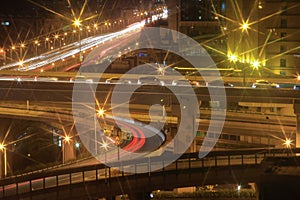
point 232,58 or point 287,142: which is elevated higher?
point 232,58

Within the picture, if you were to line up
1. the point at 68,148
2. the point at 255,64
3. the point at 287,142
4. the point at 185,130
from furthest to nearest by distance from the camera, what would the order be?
the point at 255,64 → the point at 68,148 → the point at 185,130 → the point at 287,142

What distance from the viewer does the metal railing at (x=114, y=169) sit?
9125mm

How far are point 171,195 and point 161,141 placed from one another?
5128 mm

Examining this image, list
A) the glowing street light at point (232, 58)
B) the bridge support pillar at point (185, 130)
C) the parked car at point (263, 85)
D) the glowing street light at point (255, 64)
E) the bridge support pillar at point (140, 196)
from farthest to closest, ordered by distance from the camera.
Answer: the glowing street light at point (232, 58) → the glowing street light at point (255, 64) → the bridge support pillar at point (185, 130) → the parked car at point (263, 85) → the bridge support pillar at point (140, 196)

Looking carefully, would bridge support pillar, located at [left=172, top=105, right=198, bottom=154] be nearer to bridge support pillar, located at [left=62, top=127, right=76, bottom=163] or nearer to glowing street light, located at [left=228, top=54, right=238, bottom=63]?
bridge support pillar, located at [left=62, top=127, right=76, bottom=163]

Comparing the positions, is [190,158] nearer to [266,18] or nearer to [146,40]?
[266,18]

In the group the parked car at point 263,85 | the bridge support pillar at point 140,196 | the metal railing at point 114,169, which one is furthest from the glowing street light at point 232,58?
the bridge support pillar at point 140,196

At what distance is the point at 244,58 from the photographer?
75.9 feet

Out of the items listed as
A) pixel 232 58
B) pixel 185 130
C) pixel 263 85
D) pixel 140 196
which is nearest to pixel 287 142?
pixel 263 85

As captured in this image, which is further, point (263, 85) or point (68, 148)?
point (68, 148)

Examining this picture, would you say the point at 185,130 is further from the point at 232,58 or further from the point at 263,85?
the point at 232,58

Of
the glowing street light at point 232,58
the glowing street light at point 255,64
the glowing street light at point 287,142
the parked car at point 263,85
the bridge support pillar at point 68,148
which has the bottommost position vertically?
the bridge support pillar at point 68,148

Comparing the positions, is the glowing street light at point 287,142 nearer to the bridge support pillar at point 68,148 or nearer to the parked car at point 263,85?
the parked car at point 263,85

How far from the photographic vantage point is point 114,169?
33.4 ft
